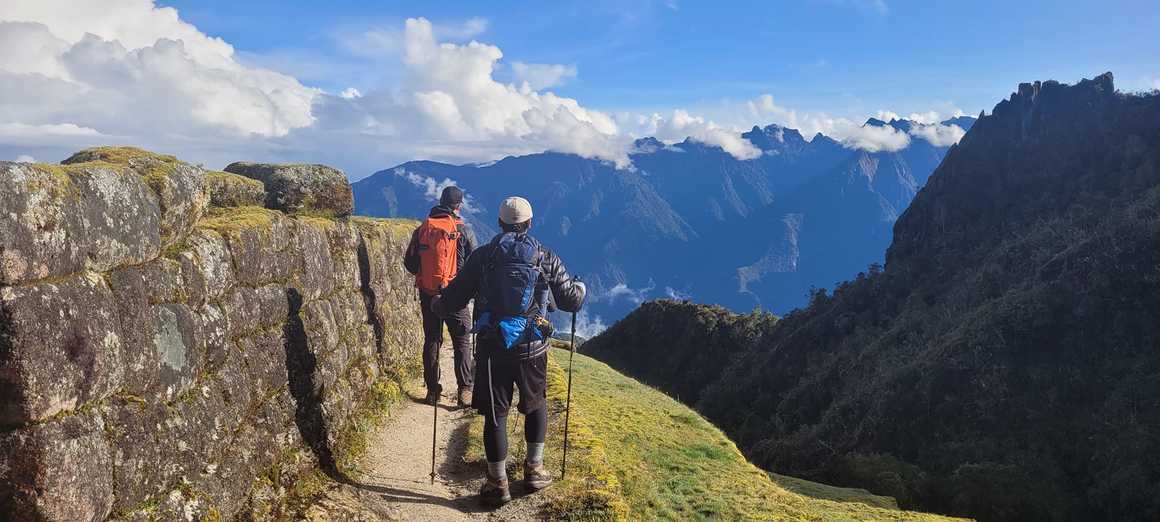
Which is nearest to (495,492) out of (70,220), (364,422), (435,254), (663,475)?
(364,422)

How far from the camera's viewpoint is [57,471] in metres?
4.60

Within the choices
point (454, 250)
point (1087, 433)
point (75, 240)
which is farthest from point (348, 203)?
point (1087, 433)

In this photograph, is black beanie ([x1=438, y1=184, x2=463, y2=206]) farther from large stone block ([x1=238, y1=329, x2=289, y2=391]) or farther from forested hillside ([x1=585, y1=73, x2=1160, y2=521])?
forested hillside ([x1=585, y1=73, x2=1160, y2=521])

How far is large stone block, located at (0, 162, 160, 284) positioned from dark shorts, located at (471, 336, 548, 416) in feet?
12.2

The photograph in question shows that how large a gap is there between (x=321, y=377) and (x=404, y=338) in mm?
5801

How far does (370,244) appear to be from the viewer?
13.7 meters

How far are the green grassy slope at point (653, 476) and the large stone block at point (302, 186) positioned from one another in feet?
15.8

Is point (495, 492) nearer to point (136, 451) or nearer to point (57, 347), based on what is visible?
point (136, 451)

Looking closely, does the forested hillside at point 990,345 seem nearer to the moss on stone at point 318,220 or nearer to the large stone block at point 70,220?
the moss on stone at point 318,220

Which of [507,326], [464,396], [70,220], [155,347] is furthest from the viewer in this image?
[464,396]

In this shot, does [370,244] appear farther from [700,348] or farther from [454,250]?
[700,348]

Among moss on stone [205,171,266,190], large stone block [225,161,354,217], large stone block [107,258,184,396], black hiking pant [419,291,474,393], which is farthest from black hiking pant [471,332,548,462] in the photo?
large stone block [225,161,354,217]

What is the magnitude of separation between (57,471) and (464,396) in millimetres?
8256

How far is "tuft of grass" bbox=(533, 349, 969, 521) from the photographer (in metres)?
9.21
